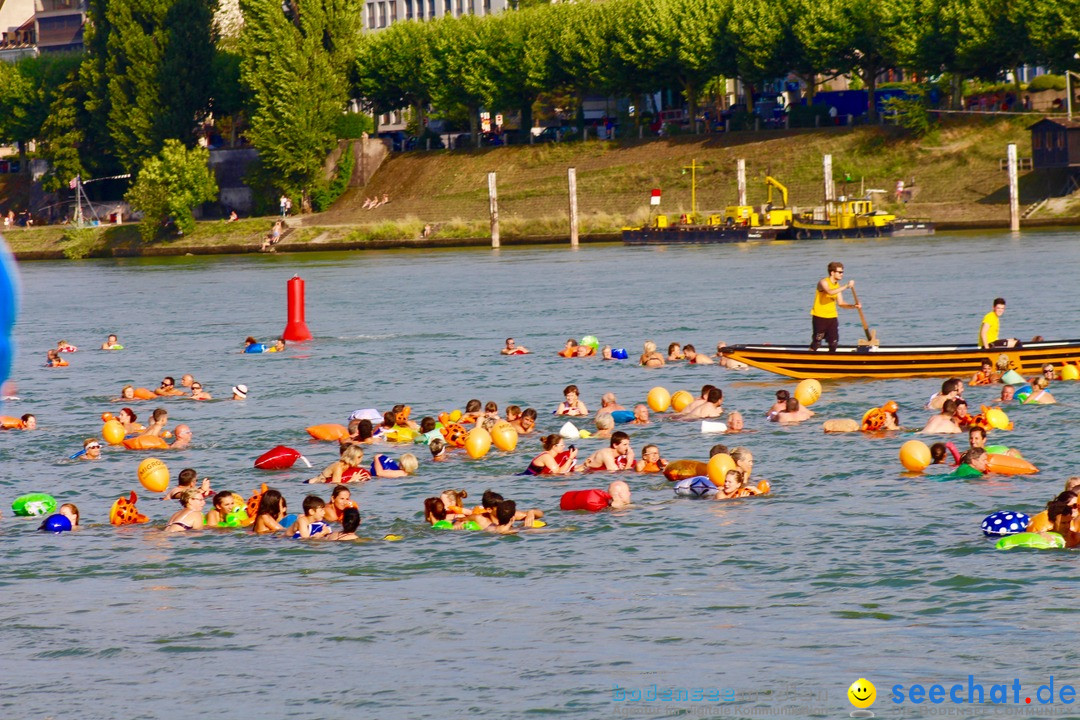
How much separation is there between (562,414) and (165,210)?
82.1 m

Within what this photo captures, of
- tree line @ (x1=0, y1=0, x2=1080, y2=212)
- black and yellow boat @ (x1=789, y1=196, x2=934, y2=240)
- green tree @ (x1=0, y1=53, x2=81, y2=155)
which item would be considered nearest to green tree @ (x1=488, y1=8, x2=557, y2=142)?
tree line @ (x1=0, y1=0, x2=1080, y2=212)

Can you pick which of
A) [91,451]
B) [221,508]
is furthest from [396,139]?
[221,508]

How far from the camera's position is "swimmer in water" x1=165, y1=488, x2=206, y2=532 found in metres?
23.2

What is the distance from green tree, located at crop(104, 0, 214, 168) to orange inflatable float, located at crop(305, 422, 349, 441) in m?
84.2

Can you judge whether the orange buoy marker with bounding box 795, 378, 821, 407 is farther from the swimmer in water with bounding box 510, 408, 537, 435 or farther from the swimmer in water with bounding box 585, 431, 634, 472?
the swimmer in water with bounding box 585, 431, 634, 472

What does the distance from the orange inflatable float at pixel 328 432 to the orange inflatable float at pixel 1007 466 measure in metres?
12.1

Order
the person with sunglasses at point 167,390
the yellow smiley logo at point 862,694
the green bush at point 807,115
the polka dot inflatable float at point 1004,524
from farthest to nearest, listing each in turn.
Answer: the green bush at point 807,115
the person with sunglasses at point 167,390
the polka dot inflatable float at point 1004,524
the yellow smiley logo at point 862,694

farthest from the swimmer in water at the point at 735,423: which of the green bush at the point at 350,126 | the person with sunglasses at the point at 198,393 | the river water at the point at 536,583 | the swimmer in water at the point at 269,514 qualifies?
the green bush at the point at 350,126

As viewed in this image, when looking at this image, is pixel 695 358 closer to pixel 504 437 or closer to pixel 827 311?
pixel 827 311

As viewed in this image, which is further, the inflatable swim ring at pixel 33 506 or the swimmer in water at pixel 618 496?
the inflatable swim ring at pixel 33 506

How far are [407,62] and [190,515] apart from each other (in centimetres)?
9562

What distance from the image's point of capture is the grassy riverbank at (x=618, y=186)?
92.3 metres

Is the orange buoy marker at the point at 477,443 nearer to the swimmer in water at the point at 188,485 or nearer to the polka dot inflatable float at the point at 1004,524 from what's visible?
the swimmer in water at the point at 188,485

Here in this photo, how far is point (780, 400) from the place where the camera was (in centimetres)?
3042
